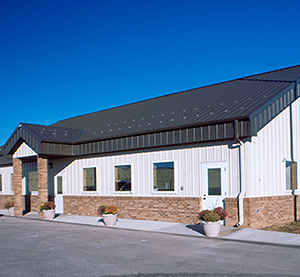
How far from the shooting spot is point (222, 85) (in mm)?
20766

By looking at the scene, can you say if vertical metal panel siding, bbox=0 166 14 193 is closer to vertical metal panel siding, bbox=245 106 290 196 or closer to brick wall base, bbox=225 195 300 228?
brick wall base, bbox=225 195 300 228

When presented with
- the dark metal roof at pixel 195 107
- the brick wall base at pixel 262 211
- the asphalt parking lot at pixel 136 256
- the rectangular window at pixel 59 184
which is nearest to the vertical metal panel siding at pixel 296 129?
the dark metal roof at pixel 195 107

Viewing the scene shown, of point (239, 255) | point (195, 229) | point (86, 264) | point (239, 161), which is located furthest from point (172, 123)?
point (86, 264)

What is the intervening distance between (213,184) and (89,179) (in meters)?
7.58

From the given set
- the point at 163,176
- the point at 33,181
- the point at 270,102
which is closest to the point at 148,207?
the point at 163,176

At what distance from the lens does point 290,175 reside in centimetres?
1553

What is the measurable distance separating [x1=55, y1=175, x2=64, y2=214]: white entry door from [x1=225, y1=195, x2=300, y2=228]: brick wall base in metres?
10.6

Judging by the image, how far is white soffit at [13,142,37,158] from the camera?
19.3 metres

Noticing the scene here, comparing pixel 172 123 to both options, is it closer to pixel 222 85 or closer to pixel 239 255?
pixel 222 85

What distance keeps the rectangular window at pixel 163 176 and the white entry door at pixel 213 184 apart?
1614 mm

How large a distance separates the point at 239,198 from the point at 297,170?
4.22 meters

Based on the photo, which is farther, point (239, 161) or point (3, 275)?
point (239, 161)

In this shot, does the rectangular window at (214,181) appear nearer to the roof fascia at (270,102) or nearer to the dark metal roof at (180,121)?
the dark metal roof at (180,121)

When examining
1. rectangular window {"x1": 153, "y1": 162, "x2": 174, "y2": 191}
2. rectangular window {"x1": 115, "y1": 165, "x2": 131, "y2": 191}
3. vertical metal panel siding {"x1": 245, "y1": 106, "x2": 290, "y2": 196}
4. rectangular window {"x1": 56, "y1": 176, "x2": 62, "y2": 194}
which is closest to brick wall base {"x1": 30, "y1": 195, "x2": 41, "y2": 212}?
rectangular window {"x1": 56, "y1": 176, "x2": 62, "y2": 194}
